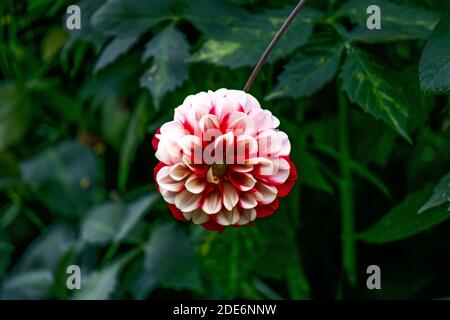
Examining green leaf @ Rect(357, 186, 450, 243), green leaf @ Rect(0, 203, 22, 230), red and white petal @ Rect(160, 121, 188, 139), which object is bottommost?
green leaf @ Rect(0, 203, 22, 230)

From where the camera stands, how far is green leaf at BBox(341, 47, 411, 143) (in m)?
0.73

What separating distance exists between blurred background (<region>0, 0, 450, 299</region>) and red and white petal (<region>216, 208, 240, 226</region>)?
159 mm

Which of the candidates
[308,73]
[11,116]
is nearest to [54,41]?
[11,116]

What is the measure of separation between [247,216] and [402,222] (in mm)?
275

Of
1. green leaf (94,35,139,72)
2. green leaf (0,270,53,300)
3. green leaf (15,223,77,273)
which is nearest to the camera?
green leaf (94,35,139,72)

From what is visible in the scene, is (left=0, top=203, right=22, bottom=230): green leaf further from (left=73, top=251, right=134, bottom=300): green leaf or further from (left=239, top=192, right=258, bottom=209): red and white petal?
(left=239, top=192, right=258, bottom=209): red and white petal

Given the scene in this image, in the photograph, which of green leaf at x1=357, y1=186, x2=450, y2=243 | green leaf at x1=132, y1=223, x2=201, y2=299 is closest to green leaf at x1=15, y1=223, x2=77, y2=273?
green leaf at x1=132, y1=223, x2=201, y2=299

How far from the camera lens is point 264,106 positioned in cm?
89

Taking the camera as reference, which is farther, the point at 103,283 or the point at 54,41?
the point at 54,41

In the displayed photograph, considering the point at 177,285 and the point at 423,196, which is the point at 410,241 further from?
the point at 177,285

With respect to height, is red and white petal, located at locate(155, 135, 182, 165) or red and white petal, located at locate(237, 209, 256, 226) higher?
red and white petal, located at locate(155, 135, 182, 165)

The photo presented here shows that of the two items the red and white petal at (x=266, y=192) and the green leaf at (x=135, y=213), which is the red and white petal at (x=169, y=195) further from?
the green leaf at (x=135, y=213)

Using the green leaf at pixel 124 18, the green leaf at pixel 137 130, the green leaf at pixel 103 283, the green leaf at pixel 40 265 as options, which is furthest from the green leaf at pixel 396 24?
the green leaf at pixel 40 265

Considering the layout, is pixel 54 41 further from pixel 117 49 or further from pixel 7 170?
pixel 117 49
